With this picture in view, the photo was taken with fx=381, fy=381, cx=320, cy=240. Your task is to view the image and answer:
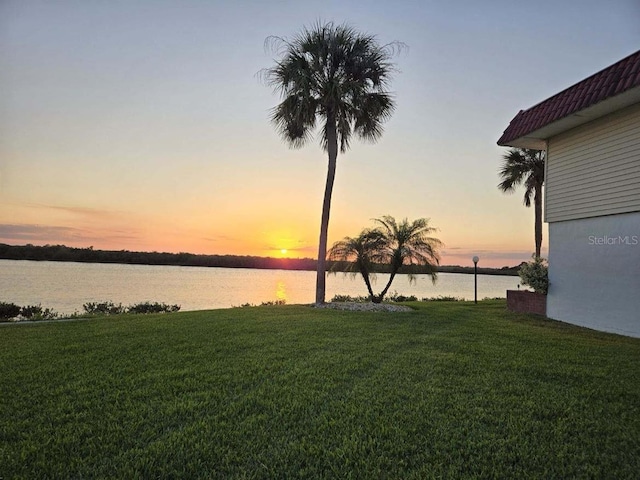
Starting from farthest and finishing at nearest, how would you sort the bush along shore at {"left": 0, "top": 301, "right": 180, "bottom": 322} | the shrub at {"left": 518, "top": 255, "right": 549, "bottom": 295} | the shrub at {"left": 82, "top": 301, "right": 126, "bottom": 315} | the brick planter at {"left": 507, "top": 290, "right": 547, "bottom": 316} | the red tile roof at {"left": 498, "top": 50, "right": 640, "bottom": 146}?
the shrub at {"left": 82, "top": 301, "right": 126, "bottom": 315} → the bush along shore at {"left": 0, "top": 301, "right": 180, "bottom": 322} → the brick planter at {"left": 507, "top": 290, "right": 547, "bottom": 316} → the shrub at {"left": 518, "top": 255, "right": 549, "bottom": 295} → the red tile roof at {"left": 498, "top": 50, "right": 640, "bottom": 146}

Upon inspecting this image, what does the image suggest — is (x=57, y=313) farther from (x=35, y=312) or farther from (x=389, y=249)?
(x=389, y=249)

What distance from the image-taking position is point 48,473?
2.28 metres

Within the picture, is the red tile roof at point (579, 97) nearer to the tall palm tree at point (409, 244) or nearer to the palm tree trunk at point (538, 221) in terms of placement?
the tall palm tree at point (409, 244)

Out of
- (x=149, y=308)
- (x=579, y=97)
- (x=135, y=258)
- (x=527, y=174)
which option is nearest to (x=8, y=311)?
(x=149, y=308)

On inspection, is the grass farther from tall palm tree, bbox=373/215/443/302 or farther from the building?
tall palm tree, bbox=373/215/443/302

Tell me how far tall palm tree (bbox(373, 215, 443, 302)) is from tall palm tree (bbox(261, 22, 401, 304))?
2408mm

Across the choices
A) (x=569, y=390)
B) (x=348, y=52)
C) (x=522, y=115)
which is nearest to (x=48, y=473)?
(x=569, y=390)

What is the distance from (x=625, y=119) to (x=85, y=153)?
1519cm

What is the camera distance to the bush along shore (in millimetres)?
10953

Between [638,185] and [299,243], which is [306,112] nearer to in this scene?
[638,185]

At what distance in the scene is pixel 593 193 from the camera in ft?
28.5

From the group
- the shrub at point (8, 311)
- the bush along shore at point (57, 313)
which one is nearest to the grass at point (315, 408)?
the bush along shore at point (57, 313)

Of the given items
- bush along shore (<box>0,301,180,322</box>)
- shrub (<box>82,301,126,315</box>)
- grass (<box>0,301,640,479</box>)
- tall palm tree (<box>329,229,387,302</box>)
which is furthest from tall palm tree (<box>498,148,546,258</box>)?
shrub (<box>82,301,126,315</box>)

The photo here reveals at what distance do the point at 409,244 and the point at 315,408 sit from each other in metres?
10.6
